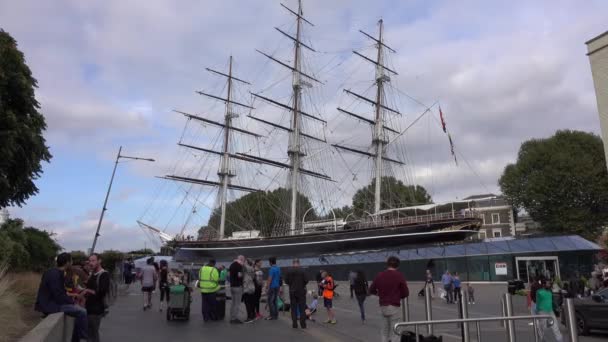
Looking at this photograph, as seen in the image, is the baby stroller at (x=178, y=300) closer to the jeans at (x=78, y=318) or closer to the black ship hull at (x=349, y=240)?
the jeans at (x=78, y=318)

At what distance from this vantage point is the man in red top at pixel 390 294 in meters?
8.76

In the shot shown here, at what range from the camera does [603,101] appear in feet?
97.8

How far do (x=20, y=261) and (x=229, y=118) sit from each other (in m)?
48.2

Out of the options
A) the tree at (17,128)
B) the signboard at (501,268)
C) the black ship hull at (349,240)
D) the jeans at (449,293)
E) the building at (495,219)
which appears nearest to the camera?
the tree at (17,128)

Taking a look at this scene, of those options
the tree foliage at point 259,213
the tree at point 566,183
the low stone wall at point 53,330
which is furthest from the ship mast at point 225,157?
the low stone wall at point 53,330

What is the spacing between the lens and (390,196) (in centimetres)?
6116

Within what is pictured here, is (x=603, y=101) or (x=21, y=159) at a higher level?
(x=603, y=101)

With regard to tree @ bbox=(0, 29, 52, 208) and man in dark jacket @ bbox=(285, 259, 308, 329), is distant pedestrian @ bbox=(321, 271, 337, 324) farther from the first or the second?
tree @ bbox=(0, 29, 52, 208)

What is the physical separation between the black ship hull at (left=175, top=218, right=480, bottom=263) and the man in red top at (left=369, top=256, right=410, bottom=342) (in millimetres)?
40599

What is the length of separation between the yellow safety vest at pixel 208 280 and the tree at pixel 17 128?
293 inches

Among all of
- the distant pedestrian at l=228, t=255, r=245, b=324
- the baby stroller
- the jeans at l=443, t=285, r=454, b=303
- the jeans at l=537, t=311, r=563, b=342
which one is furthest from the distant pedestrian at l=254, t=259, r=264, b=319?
the jeans at l=443, t=285, r=454, b=303

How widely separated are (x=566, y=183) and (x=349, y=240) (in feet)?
85.0

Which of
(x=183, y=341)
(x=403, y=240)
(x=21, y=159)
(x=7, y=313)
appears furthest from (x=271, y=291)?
(x=403, y=240)

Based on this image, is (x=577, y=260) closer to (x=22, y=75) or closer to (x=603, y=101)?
(x=603, y=101)
